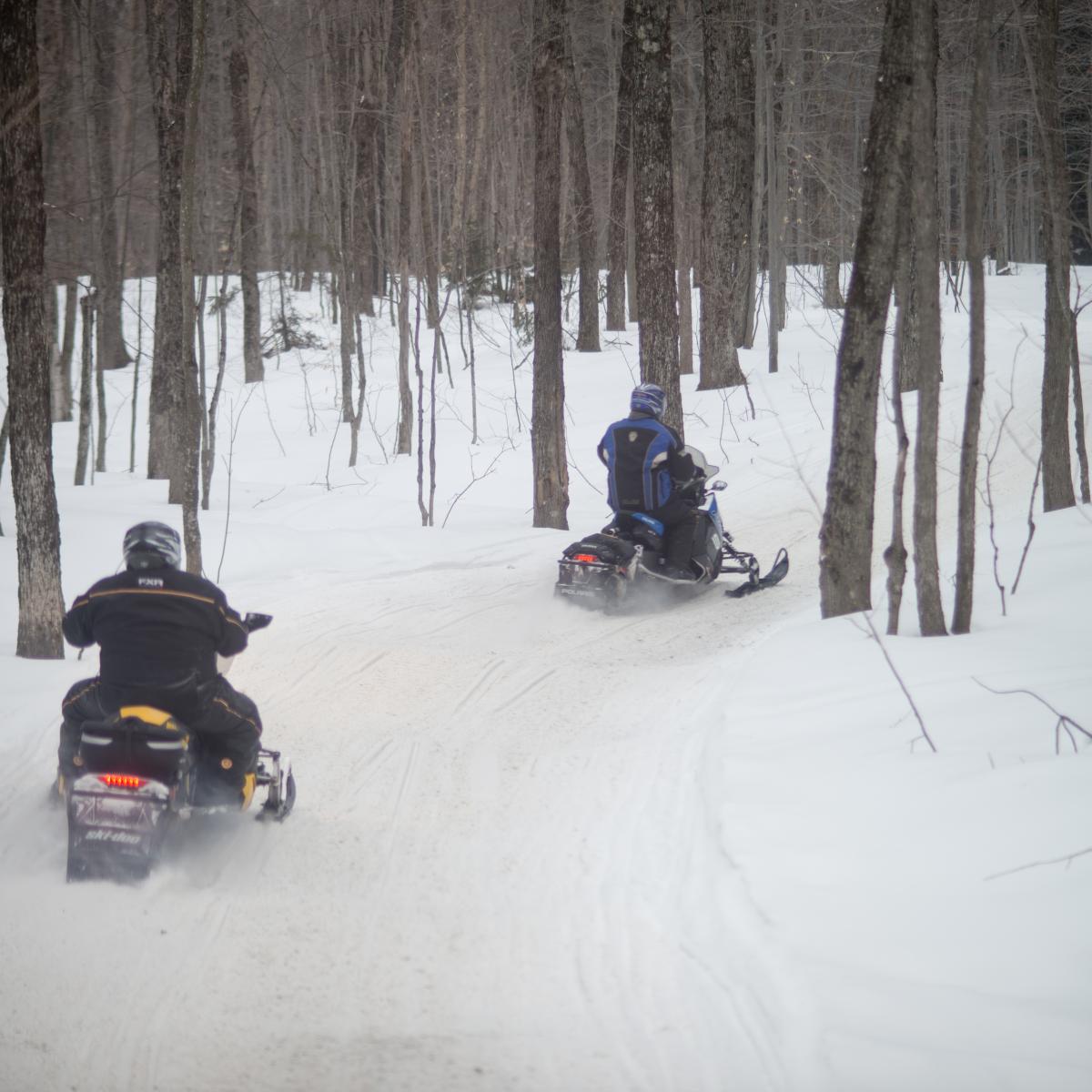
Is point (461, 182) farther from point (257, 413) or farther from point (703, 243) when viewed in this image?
point (703, 243)

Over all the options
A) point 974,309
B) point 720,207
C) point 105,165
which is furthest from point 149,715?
point 105,165

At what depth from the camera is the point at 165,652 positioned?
4.98 metres

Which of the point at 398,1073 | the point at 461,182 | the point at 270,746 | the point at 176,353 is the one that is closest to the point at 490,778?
the point at 270,746

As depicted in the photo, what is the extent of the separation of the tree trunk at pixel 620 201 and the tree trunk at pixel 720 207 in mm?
1708

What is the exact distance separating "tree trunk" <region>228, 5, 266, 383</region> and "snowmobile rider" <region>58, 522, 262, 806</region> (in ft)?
46.6

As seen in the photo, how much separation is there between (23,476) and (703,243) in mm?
15769

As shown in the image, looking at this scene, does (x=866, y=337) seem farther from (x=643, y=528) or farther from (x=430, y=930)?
(x=430, y=930)

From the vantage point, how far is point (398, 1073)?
348 cm

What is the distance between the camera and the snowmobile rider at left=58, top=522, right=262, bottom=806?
16.3ft

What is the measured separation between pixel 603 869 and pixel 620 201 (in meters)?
24.2

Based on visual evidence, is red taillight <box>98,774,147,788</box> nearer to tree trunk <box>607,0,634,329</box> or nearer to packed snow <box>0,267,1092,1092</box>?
packed snow <box>0,267,1092,1092</box>

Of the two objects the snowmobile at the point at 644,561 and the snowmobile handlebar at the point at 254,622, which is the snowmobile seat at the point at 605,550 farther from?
the snowmobile handlebar at the point at 254,622

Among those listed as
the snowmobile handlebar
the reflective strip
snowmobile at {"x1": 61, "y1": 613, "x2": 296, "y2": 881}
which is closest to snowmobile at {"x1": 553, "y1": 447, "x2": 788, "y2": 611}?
the snowmobile handlebar

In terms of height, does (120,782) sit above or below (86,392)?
below
